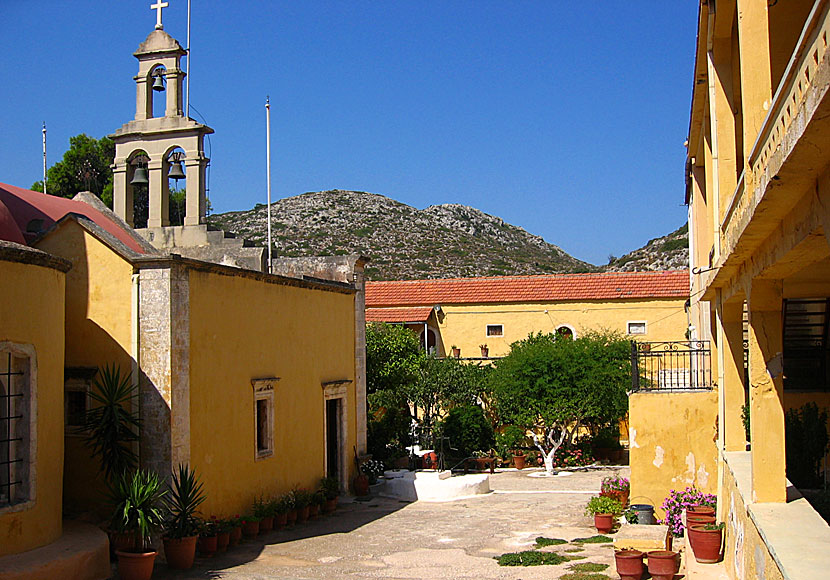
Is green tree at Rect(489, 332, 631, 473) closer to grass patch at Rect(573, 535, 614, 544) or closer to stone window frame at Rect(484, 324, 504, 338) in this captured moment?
stone window frame at Rect(484, 324, 504, 338)

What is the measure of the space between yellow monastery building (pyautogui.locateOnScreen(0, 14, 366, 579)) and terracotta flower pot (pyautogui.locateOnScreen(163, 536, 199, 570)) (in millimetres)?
1026

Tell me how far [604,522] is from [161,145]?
1072cm

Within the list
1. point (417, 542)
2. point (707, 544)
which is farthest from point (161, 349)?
point (707, 544)

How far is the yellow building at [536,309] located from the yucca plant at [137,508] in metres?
20.4

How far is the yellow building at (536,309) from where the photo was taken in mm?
31031

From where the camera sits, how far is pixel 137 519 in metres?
11.2

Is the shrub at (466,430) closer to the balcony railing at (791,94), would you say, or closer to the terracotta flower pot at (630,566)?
the terracotta flower pot at (630,566)

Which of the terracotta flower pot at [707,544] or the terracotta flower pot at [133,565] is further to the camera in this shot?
the terracotta flower pot at [133,565]

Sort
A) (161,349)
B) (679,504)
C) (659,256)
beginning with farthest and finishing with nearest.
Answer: (659,256) → (679,504) → (161,349)

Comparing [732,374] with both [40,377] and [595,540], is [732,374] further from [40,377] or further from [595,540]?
[40,377]

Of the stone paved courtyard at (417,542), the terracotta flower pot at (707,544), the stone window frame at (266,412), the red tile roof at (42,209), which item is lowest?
the stone paved courtyard at (417,542)

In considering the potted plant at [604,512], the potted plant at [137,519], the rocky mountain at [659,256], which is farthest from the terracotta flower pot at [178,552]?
the rocky mountain at [659,256]

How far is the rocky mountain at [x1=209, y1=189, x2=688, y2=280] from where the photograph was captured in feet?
212

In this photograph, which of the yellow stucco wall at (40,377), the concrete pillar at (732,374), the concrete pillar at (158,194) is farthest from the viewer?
the concrete pillar at (158,194)
